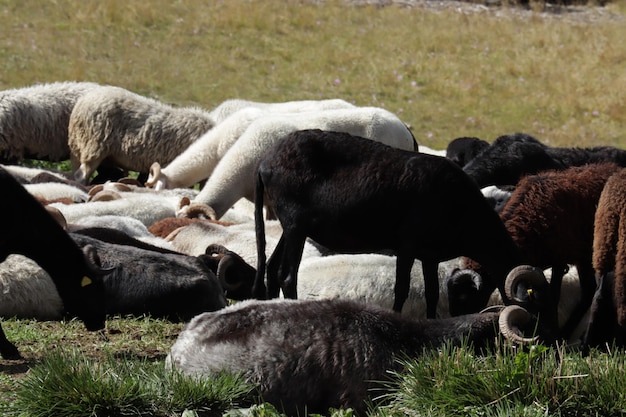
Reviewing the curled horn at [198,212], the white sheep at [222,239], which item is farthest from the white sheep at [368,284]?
the curled horn at [198,212]

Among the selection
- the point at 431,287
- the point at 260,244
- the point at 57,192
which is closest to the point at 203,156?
the point at 57,192

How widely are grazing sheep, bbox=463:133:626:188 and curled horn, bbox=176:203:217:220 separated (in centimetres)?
322

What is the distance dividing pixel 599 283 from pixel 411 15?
1023 inches

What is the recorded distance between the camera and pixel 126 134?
18.0 meters

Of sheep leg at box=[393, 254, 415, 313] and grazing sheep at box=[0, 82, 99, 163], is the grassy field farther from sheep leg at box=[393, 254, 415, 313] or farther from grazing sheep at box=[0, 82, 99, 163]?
sheep leg at box=[393, 254, 415, 313]

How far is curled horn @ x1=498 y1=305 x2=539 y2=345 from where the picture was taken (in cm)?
596

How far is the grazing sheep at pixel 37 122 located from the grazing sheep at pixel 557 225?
11286 millimetres

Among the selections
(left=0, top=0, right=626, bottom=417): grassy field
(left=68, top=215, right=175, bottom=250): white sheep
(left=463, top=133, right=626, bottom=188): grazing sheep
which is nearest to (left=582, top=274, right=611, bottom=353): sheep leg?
(left=463, top=133, right=626, bottom=188): grazing sheep

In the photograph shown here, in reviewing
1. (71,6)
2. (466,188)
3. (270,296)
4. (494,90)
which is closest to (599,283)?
(466,188)

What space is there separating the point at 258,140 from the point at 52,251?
6.17m

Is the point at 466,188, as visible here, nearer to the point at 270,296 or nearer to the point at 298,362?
the point at 270,296

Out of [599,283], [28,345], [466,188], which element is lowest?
[28,345]

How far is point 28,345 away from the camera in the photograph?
7.84 metres

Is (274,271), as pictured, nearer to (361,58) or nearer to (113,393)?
(113,393)
